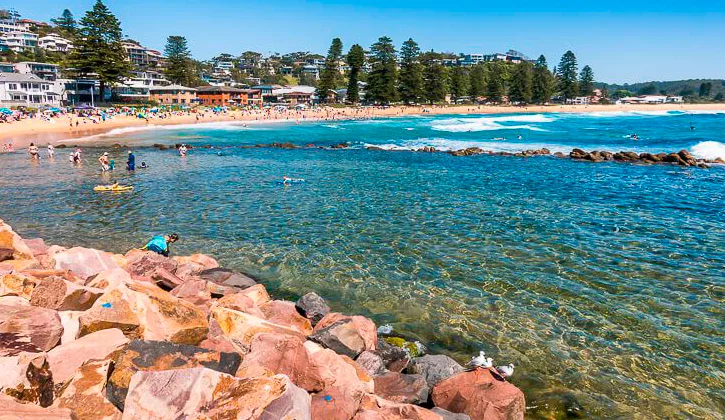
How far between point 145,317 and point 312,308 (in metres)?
4.39

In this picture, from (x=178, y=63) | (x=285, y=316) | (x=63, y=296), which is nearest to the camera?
(x=63, y=296)

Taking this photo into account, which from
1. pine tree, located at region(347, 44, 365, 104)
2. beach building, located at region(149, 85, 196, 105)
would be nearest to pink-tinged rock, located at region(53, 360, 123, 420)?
beach building, located at region(149, 85, 196, 105)

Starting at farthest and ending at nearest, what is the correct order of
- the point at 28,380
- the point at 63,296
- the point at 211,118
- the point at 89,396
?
the point at 211,118
the point at 63,296
the point at 28,380
the point at 89,396

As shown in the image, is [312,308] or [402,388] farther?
[312,308]

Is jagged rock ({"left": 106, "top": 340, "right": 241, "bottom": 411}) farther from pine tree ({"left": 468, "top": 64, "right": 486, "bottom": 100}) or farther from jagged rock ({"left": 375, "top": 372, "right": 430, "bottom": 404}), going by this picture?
pine tree ({"left": 468, "top": 64, "right": 486, "bottom": 100})

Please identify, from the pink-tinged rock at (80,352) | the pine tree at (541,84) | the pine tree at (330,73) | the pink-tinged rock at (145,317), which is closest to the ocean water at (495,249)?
the pink-tinged rock at (145,317)

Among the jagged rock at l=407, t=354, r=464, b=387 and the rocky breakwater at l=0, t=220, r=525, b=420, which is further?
the jagged rock at l=407, t=354, r=464, b=387

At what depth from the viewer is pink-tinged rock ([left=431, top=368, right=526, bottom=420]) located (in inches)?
287

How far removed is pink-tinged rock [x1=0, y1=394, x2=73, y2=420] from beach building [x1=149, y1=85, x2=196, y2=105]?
126m

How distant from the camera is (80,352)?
6500mm

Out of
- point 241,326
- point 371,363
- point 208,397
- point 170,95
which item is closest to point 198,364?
point 208,397

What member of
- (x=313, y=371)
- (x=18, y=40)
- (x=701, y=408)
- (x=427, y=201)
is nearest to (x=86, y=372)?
(x=313, y=371)

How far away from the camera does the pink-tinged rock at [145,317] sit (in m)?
7.22

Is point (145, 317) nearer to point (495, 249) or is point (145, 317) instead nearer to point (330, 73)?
point (495, 249)
